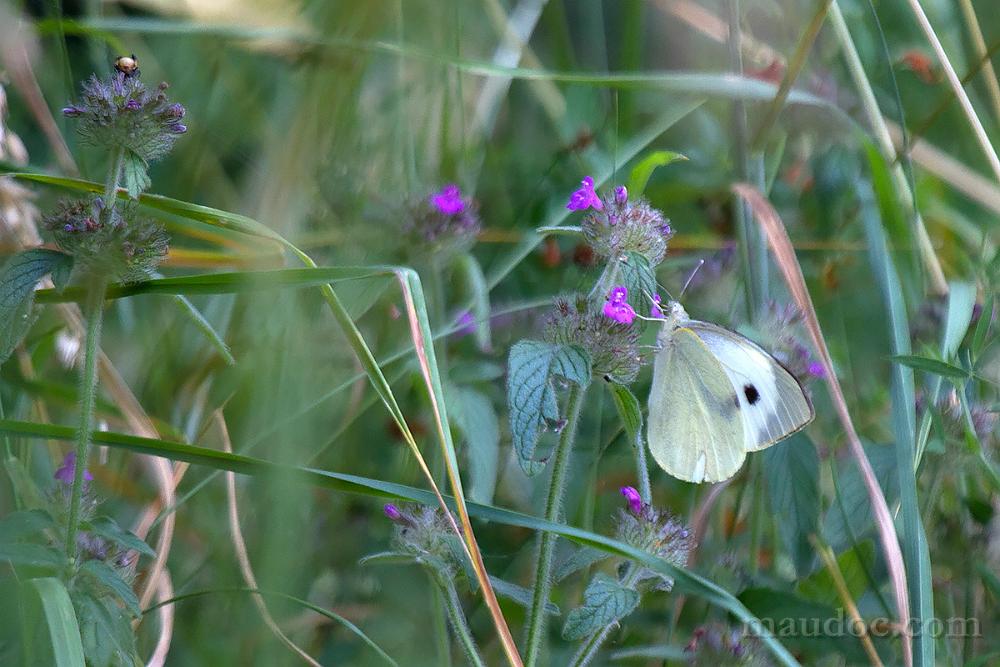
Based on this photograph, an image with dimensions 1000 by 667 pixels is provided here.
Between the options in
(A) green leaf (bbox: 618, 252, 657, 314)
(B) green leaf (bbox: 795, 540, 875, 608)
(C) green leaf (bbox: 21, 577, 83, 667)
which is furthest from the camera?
(B) green leaf (bbox: 795, 540, 875, 608)

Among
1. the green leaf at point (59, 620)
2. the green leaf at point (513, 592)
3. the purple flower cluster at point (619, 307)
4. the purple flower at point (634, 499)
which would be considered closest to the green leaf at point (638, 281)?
the purple flower cluster at point (619, 307)

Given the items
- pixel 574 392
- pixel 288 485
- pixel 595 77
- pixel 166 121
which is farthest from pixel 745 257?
pixel 288 485

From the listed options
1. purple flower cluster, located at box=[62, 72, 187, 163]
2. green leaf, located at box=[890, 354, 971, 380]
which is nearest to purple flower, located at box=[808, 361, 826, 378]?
green leaf, located at box=[890, 354, 971, 380]

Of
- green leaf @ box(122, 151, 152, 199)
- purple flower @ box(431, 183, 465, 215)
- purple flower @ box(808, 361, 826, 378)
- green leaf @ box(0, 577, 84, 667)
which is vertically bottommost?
green leaf @ box(0, 577, 84, 667)

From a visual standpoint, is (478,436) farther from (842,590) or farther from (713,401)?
(842,590)

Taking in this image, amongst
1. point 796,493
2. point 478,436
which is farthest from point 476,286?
point 796,493

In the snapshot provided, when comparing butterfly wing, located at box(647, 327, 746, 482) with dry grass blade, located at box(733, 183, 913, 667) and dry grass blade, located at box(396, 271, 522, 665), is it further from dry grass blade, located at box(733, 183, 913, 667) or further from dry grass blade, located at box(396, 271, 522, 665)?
dry grass blade, located at box(396, 271, 522, 665)
